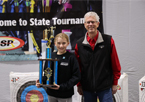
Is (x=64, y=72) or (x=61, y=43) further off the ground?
(x=61, y=43)

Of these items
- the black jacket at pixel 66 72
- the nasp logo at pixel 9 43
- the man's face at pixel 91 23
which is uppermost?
the man's face at pixel 91 23

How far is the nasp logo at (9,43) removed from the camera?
7.15 ft

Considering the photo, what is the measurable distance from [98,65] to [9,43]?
1.41 metres

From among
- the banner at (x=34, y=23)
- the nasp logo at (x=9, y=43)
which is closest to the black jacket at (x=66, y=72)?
the banner at (x=34, y=23)

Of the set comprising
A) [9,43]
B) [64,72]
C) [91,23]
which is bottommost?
[64,72]

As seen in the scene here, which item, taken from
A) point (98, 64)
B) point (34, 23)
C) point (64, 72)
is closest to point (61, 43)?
point (64, 72)

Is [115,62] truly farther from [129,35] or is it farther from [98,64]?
[129,35]

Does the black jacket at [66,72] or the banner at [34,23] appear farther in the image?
the banner at [34,23]

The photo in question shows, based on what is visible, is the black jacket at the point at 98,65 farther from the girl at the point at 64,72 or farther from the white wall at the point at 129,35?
the white wall at the point at 129,35

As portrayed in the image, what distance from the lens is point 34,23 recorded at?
2182mm

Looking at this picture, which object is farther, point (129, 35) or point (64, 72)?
point (129, 35)

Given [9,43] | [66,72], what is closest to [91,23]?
[66,72]

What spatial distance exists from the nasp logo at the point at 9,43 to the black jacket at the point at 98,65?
1.21 m

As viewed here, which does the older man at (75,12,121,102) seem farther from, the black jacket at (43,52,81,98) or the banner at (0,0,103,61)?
the banner at (0,0,103,61)
